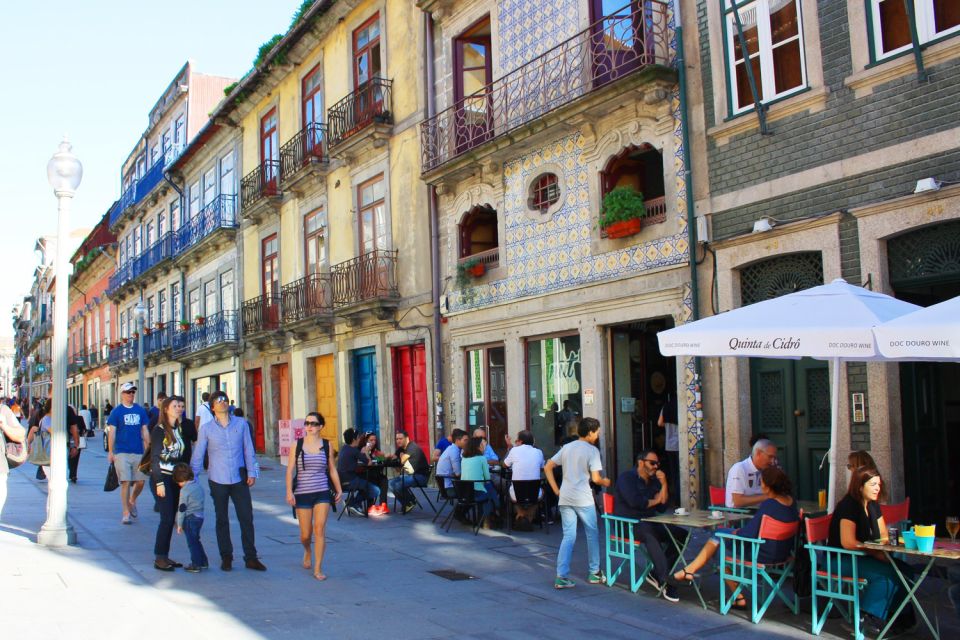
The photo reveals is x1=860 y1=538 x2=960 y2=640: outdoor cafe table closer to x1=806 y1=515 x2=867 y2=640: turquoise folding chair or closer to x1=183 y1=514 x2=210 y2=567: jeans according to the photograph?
x1=806 y1=515 x2=867 y2=640: turquoise folding chair

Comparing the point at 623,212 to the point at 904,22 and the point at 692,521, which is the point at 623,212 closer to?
the point at 904,22

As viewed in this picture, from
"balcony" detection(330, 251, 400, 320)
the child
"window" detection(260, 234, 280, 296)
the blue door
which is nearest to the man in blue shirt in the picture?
the child

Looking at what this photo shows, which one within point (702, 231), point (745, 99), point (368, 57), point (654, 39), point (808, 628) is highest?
point (368, 57)

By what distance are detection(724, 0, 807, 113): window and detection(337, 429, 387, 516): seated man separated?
6.76m

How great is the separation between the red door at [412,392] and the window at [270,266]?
676 cm

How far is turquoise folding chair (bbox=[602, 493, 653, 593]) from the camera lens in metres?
7.90

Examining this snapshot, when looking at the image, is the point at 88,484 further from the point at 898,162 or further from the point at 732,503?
the point at 898,162

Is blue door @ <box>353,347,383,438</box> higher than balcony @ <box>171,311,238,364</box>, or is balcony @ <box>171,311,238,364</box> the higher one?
balcony @ <box>171,311,238,364</box>

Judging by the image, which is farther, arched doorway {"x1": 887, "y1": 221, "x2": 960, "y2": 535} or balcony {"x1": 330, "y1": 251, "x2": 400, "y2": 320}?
balcony {"x1": 330, "y1": 251, "x2": 400, "y2": 320}

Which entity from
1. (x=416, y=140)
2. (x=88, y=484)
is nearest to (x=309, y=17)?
(x=416, y=140)

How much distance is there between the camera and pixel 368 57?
19438mm

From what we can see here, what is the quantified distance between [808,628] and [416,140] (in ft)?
41.3

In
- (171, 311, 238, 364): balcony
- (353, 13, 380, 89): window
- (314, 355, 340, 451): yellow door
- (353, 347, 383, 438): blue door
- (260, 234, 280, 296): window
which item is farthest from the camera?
(171, 311, 238, 364): balcony

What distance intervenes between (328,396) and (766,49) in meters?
14.0
